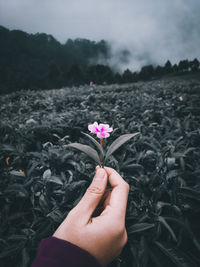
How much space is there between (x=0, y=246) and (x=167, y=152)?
4.55 ft

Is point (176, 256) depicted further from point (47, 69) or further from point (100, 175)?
point (47, 69)

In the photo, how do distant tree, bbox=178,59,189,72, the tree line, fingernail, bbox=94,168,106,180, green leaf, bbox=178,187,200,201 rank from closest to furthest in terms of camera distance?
fingernail, bbox=94,168,106,180, green leaf, bbox=178,187,200,201, the tree line, distant tree, bbox=178,59,189,72

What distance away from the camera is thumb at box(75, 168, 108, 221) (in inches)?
23.4

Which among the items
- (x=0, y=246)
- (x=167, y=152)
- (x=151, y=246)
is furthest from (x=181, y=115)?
(x=0, y=246)

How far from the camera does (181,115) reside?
278 centimetres

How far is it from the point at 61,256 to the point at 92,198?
0.71 ft

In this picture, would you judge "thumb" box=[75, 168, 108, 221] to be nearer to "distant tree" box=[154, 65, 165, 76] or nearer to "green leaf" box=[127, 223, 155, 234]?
"green leaf" box=[127, 223, 155, 234]

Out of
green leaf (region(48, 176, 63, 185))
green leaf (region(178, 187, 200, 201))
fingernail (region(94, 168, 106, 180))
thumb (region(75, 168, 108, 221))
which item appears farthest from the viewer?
green leaf (region(48, 176, 63, 185))

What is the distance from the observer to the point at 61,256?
48 centimetres

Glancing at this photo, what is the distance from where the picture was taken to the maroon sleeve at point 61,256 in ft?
1.53

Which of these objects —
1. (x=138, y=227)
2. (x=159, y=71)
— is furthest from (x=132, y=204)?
(x=159, y=71)

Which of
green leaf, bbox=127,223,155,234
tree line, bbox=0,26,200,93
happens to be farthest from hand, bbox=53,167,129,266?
tree line, bbox=0,26,200,93

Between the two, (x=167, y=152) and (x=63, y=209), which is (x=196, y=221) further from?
(x=63, y=209)

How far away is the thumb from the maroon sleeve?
0.36ft
